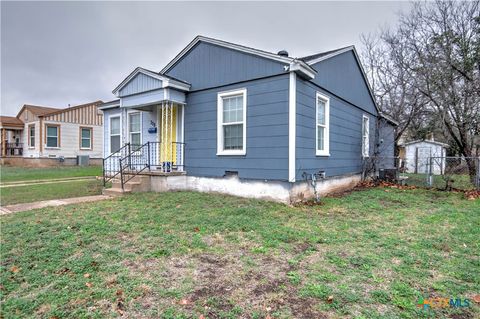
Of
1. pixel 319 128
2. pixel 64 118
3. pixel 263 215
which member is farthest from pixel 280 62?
pixel 64 118

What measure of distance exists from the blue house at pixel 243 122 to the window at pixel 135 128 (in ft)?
0.11

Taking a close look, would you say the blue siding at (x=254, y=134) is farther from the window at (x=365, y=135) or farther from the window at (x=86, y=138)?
the window at (x=86, y=138)

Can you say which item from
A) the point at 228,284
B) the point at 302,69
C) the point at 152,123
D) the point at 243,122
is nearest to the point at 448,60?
the point at 302,69

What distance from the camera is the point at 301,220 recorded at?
17.2 feet

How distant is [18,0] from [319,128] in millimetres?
10671

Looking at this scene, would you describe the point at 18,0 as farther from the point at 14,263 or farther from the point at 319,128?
the point at 319,128

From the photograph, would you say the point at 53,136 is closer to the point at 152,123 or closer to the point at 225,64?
the point at 152,123

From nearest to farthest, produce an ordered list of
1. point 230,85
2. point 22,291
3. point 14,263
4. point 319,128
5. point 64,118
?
point 22,291, point 14,263, point 230,85, point 319,128, point 64,118

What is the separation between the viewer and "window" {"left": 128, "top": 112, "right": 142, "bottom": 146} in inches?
385

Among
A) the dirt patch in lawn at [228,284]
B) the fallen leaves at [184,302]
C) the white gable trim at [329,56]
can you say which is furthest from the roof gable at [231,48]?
the fallen leaves at [184,302]

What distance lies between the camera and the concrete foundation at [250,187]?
661cm

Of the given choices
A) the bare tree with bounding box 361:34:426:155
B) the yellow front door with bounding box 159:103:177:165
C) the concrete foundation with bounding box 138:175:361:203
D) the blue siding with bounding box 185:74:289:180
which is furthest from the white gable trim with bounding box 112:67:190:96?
the bare tree with bounding box 361:34:426:155

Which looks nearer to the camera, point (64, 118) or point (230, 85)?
point (230, 85)

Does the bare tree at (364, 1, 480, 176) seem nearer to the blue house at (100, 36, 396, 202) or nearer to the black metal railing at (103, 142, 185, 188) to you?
the blue house at (100, 36, 396, 202)
